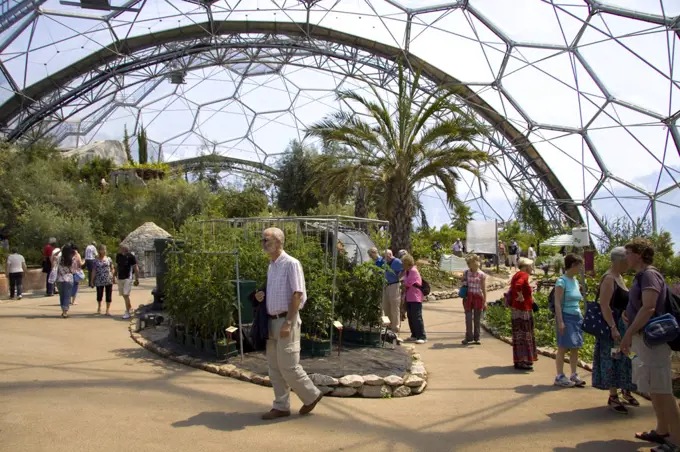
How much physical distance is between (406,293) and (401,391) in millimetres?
3315

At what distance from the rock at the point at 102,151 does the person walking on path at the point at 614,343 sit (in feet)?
113

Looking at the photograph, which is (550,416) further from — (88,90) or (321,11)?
(88,90)

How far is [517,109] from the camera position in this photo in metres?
28.2

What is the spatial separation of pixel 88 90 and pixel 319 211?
17119mm

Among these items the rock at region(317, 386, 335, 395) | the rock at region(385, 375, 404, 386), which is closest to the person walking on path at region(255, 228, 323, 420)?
the rock at region(317, 386, 335, 395)

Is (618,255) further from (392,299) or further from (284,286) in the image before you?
(392,299)

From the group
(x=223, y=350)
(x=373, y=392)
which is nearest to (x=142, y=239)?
(x=223, y=350)

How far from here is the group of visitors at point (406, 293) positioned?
8930 mm

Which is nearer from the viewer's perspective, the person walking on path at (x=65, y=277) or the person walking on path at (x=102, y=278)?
the person walking on path at (x=65, y=277)

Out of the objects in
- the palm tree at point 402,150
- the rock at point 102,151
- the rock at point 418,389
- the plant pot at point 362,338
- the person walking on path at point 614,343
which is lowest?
the rock at point 418,389

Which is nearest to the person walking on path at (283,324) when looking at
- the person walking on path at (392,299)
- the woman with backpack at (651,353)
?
the woman with backpack at (651,353)

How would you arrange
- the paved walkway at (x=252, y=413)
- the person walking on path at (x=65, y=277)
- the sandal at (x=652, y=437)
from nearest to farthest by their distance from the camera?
the sandal at (x=652, y=437) < the paved walkway at (x=252, y=413) < the person walking on path at (x=65, y=277)

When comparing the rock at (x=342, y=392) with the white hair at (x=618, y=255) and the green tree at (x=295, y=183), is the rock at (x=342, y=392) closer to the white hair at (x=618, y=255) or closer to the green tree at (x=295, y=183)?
the white hair at (x=618, y=255)

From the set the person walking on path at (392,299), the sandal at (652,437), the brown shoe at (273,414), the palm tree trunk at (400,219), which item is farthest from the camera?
the palm tree trunk at (400,219)
